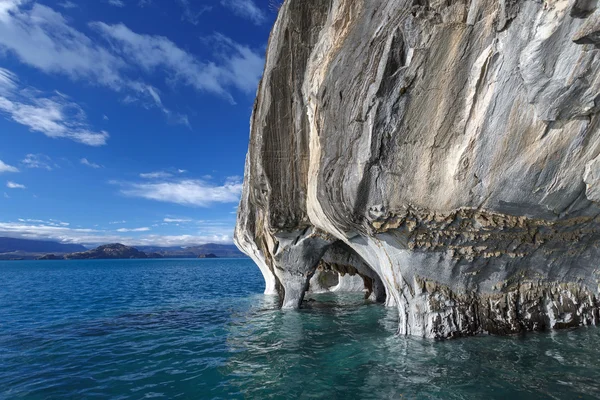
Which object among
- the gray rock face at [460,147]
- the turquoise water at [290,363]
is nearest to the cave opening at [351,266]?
the turquoise water at [290,363]

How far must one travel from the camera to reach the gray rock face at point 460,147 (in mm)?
7586

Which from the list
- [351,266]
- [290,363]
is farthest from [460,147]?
[351,266]

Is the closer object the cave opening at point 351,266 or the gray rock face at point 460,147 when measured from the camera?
the gray rock face at point 460,147

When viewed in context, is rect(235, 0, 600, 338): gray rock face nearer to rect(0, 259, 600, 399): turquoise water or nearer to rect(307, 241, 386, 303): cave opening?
rect(0, 259, 600, 399): turquoise water

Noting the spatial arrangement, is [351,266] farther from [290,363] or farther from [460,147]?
[460,147]

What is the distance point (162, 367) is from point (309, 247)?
32.2 ft

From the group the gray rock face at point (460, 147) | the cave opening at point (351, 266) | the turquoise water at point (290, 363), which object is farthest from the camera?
the cave opening at point (351, 266)

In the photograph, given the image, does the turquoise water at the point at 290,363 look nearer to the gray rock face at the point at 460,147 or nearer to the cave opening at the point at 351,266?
the gray rock face at the point at 460,147

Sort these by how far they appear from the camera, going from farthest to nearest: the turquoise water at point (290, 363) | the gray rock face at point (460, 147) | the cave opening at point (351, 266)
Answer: the cave opening at point (351, 266), the turquoise water at point (290, 363), the gray rock face at point (460, 147)

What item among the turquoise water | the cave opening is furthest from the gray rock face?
the cave opening

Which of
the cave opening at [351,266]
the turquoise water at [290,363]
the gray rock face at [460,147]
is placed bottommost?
the turquoise water at [290,363]

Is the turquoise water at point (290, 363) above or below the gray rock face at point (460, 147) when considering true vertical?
below

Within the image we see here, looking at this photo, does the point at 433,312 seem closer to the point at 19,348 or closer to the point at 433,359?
the point at 433,359

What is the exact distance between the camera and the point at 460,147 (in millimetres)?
9156
